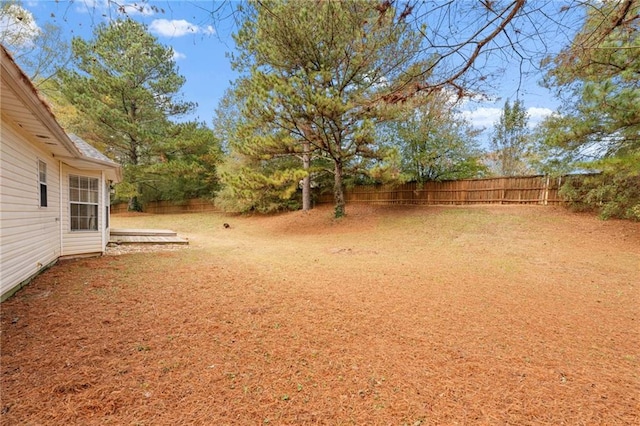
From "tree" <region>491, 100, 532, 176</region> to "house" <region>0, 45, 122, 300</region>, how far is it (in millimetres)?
21391

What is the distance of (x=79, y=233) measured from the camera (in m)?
6.22

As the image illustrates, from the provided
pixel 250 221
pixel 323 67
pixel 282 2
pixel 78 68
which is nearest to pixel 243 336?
pixel 282 2

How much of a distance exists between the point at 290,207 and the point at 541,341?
1523 cm

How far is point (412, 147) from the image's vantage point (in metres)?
13.8

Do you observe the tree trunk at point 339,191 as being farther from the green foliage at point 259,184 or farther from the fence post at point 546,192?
the fence post at point 546,192

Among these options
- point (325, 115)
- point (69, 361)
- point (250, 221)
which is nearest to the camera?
point (69, 361)

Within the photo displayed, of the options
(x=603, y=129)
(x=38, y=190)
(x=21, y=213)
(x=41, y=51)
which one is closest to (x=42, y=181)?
(x=38, y=190)

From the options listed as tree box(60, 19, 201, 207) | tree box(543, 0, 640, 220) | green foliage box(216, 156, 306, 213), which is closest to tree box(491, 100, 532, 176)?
tree box(543, 0, 640, 220)

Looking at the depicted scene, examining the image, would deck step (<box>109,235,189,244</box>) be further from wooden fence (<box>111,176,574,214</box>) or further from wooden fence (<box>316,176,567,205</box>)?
wooden fence (<box>316,176,567,205</box>)

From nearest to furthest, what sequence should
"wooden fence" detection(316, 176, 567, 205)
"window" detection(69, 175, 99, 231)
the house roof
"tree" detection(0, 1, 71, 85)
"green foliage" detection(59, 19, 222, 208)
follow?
1. the house roof
2. "window" detection(69, 175, 99, 231)
3. "tree" detection(0, 1, 71, 85)
4. "wooden fence" detection(316, 176, 567, 205)
5. "green foliage" detection(59, 19, 222, 208)

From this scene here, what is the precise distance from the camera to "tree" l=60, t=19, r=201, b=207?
15.4 m

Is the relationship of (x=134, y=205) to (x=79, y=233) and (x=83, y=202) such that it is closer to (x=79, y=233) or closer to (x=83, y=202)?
(x=83, y=202)

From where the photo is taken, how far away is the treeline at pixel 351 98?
2.69 metres

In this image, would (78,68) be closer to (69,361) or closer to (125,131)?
(125,131)
